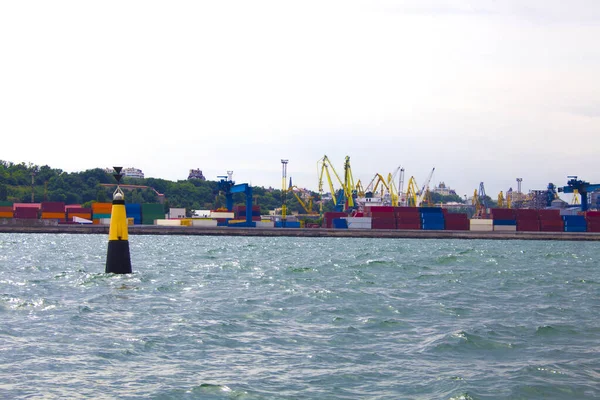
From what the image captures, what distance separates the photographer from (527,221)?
114 metres

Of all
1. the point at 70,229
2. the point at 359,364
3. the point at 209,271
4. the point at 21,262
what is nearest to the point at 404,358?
the point at 359,364

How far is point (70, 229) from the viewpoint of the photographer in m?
100

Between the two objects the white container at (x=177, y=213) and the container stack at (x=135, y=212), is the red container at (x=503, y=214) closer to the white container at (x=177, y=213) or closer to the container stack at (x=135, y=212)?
the white container at (x=177, y=213)

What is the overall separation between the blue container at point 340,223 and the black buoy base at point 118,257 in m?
98.4

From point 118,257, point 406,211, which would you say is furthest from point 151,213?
point 118,257

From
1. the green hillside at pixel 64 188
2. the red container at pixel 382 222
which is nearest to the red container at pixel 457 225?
the red container at pixel 382 222

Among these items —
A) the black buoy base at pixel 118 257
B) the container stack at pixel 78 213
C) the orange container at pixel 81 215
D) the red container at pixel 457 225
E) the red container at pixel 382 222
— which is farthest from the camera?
the container stack at pixel 78 213

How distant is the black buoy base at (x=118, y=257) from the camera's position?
2195 centimetres

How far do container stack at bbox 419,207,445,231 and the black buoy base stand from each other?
92602mm

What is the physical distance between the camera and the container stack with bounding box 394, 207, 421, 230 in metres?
112

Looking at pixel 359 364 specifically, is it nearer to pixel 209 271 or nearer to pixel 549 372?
pixel 549 372

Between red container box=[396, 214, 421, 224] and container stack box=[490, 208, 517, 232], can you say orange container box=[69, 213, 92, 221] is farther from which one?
container stack box=[490, 208, 517, 232]

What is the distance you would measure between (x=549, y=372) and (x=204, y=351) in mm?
5618

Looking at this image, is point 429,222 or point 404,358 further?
point 429,222
